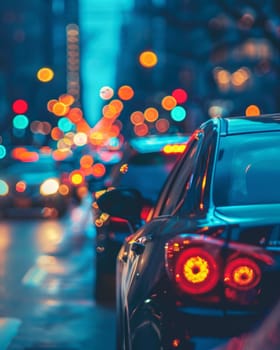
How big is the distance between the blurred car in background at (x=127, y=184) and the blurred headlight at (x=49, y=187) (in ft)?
49.2

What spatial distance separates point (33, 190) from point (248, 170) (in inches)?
879

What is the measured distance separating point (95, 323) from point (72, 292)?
2328mm

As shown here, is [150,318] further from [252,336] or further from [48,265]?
[48,265]

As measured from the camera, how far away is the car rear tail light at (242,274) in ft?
13.1

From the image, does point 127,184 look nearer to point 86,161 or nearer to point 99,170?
point 99,170

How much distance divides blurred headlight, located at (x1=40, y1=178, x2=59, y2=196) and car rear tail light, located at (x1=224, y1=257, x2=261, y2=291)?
23.1m

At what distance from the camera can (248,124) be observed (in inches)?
215

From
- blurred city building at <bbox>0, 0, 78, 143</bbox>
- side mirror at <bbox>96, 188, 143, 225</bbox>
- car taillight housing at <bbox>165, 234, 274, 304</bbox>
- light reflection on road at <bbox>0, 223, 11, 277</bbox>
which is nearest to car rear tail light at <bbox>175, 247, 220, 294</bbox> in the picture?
car taillight housing at <bbox>165, 234, 274, 304</bbox>

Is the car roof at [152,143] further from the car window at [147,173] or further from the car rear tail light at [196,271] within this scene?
the car rear tail light at [196,271]

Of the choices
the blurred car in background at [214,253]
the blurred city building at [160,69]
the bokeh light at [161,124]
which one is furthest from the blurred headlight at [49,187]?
the bokeh light at [161,124]

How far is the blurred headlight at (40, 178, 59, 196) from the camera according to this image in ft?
88.7

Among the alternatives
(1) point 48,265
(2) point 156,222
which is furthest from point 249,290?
(1) point 48,265

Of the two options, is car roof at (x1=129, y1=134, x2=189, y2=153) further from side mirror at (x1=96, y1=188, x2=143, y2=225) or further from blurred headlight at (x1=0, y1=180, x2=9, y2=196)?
blurred headlight at (x1=0, y1=180, x2=9, y2=196)

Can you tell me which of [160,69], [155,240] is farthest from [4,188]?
[160,69]
